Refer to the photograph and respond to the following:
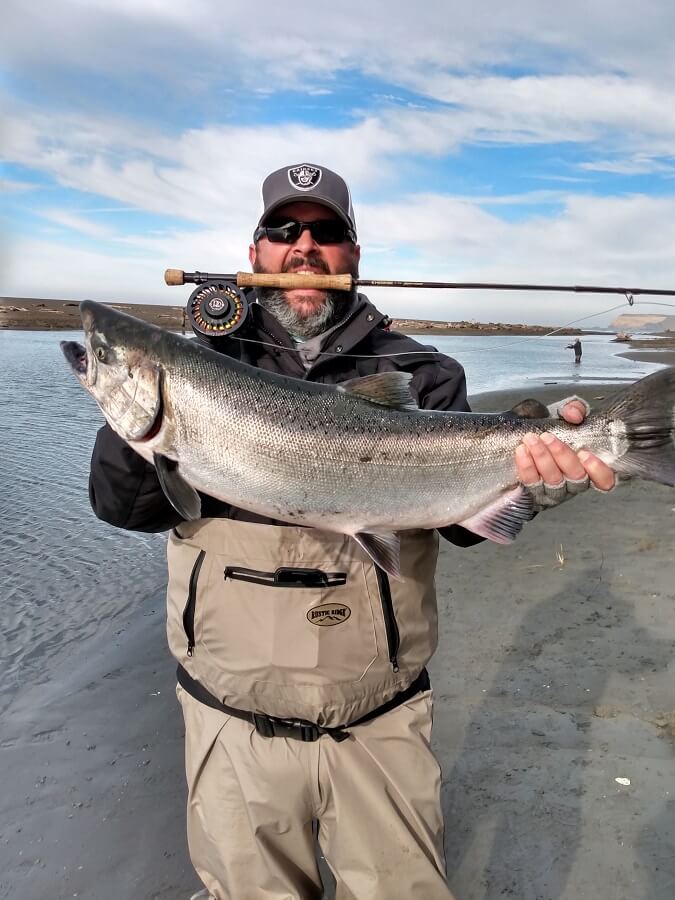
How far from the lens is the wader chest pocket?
265 centimetres

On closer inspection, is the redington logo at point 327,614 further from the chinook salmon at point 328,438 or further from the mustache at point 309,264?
the mustache at point 309,264

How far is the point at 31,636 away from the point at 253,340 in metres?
4.32

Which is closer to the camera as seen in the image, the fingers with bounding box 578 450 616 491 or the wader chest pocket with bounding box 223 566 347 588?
the wader chest pocket with bounding box 223 566 347 588

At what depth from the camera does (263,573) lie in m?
2.66

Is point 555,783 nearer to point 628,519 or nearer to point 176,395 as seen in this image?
point 176,395

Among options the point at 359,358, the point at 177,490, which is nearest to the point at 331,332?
the point at 359,358

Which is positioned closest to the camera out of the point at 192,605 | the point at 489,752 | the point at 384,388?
the point at 192,605

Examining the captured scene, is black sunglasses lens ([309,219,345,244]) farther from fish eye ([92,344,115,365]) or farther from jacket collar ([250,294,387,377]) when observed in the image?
fish eye ([92,344,115,365])

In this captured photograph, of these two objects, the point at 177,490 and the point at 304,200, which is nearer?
the point at 177,490

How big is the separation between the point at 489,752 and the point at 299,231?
336cm

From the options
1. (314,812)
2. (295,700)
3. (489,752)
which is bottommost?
(489,752)

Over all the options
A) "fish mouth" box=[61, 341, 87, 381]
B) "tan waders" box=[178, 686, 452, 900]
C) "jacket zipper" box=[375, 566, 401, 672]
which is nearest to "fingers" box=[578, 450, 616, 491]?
"jacket zipper" box=[375, 566, 401, 672]

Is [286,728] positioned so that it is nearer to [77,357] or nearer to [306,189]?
[77,357]

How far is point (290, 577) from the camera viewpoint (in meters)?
2.65
